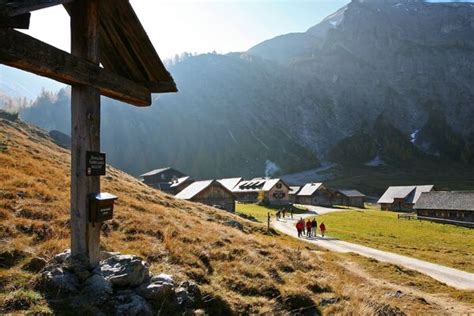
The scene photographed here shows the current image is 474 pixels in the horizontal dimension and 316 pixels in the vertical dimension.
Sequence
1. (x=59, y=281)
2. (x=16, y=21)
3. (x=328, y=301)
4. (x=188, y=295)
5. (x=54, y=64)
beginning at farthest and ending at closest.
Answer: (x=328, y=301) → (x=188, y=295) → (x=59, y=281) → (x=54, y=64) → (x=16, y=21)

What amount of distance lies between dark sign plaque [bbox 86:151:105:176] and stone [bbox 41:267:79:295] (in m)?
1.80

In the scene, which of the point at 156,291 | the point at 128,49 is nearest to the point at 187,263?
the point at 156,291

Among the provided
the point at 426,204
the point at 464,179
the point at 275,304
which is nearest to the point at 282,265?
the point at 275,304

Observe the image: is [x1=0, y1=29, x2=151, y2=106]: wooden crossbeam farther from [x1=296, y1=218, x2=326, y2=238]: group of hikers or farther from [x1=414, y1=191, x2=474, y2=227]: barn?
[x1=414, y1=191, x2=474, y2=227]: barn

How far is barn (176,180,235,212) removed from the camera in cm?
6506

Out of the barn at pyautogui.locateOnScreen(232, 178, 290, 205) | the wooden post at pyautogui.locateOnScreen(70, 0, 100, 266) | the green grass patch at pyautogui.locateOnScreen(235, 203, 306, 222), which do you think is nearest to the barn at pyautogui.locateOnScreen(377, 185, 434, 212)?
the barn at pyautogui.locateOnScreen(232, 178, 290, 205)

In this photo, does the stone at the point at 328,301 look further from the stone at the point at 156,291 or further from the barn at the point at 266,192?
the barn at the point at 266,192

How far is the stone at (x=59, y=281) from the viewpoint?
6.22 m

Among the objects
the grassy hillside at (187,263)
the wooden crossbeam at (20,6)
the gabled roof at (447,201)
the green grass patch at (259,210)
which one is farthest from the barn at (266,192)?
the wooden crossbeam at (20,6)

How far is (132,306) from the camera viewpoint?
6.31 metres

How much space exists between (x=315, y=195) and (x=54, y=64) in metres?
108

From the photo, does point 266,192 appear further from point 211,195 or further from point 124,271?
point 124,271

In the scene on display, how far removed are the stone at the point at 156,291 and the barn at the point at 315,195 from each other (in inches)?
4073

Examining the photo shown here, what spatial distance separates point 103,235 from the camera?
Answer: 11.6 metres
